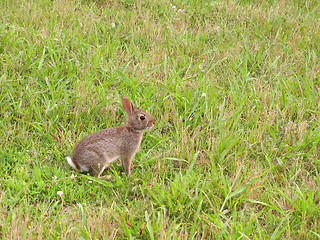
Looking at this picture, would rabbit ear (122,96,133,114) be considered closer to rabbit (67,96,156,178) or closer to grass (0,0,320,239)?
rabbit (67,96,156,178)

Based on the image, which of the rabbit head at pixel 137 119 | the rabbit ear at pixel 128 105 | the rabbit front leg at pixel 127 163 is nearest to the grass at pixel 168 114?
the rabbit front leg at pixel 127 163

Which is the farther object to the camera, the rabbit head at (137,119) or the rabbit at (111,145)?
the rabbit head at (137,119)

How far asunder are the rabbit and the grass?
161 mm

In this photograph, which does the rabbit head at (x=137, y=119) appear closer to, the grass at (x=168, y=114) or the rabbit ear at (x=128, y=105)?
the rabbit ear at (x=128, y=105)

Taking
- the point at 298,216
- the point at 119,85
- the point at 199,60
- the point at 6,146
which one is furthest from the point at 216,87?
the point at 6,146

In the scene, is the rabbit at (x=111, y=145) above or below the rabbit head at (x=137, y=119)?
below

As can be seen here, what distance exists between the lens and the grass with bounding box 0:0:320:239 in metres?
3.86

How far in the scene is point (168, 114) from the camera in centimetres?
540

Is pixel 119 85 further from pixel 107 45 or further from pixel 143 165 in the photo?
pixel 143 165

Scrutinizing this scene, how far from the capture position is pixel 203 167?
4656mm

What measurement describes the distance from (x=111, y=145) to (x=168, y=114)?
1187mm

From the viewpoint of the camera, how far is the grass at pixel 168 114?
3.86 metres

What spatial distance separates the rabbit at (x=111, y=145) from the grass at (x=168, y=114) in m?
0.16

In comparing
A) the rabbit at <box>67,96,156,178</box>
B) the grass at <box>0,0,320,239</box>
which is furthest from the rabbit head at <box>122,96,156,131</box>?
the grass at <box>0,0,320,239</box>
